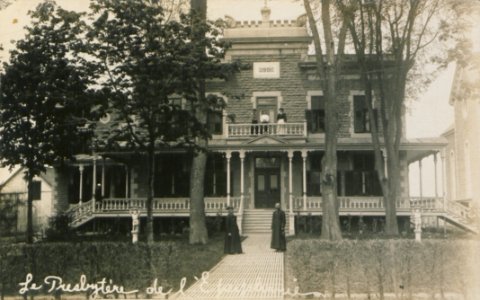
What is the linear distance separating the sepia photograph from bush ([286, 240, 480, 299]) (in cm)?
3

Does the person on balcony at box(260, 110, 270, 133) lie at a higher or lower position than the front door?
higher

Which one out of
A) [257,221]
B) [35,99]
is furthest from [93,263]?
[257,221]

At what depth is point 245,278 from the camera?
1197 cm

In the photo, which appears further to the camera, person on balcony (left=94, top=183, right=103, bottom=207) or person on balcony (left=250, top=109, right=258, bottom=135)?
person on balcony (left=94, top=183, right=103, bottom=207)

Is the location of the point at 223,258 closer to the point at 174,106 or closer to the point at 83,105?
the point at 174,106

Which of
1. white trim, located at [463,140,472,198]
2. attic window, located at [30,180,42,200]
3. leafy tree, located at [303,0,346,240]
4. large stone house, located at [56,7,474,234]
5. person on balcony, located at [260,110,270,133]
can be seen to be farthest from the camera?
attic window, located at [30,180,42,200]

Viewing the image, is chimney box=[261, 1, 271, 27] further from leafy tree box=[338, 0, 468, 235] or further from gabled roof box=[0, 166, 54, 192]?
gabled roof box=[0, 166, 54, 192]

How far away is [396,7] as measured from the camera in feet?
65.6

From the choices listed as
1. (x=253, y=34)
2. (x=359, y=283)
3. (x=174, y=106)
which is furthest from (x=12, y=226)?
(x=359, y=283)

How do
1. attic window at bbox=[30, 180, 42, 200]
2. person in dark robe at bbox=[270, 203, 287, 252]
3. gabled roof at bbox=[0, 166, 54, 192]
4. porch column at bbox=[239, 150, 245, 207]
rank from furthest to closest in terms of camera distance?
attic window at bbox=[30, 180, 42, 200], gabled roof at bbox=[0, 166, 54, 192], porch column at bbox=[239, 150, 245, 207], person in dark robe at bbox=[270, 203, 287, 252]

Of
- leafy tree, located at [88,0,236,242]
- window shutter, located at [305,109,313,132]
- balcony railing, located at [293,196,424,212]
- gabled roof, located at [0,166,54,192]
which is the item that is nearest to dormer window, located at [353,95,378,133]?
window shutter, located at [305,109,313,132]

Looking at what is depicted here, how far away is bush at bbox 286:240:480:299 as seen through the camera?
367 inches

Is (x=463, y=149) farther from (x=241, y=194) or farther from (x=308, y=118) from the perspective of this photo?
(x=241, y=194)

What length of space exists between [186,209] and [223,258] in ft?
28.7
